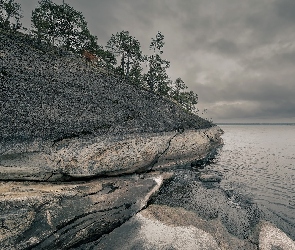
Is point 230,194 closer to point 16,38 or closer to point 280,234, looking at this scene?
point 280,234

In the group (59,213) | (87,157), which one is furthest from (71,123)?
(59,213)

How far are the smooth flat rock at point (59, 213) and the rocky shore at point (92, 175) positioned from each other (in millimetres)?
32

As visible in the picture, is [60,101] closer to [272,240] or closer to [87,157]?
[87,157]

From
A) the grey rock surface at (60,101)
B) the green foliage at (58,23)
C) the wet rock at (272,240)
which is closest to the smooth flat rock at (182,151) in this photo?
the grey rock surface at (60,101)

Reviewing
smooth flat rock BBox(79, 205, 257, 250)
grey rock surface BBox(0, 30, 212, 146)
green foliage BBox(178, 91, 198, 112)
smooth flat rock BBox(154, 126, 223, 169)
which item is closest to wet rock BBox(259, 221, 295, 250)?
smooth flat rock BBox(79, 205, 257, 250)

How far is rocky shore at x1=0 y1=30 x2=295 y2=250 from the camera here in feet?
22.8

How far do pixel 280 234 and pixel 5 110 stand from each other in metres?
15.4

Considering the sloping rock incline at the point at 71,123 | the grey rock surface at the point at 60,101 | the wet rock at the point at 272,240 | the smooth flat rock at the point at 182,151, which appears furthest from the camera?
the smooth flat rock at the point at 182,151

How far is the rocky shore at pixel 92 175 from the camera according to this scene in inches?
274

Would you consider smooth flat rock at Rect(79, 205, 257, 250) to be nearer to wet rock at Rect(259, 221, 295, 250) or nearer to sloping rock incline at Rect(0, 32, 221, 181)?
wet rock at Rect(259, 221, 295, 250)

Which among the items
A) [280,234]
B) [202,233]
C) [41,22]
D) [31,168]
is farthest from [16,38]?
[280,234]

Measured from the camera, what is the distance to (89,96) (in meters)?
15.7

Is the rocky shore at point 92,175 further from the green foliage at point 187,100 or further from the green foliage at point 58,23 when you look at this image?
the green foliage at point 187,100

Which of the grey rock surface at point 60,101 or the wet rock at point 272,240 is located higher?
the grey rock surface at point 60,101
